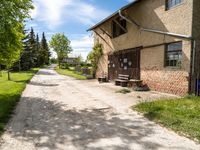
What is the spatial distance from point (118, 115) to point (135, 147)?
3207 mm

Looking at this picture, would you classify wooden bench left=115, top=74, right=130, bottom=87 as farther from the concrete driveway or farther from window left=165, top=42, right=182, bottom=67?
the concrete driveway

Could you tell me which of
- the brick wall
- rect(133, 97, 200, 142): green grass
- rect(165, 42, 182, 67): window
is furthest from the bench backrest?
rect(133, 97, 200, 142): green grass

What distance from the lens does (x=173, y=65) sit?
13.6m

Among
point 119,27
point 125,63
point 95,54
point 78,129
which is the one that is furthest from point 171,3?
point 95,54

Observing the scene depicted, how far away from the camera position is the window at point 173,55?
13.0 m

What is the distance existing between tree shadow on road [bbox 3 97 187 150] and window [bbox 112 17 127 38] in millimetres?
11423

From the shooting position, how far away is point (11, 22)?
10711 mm

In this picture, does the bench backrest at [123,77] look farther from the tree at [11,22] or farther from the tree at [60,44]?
the tree at [60,44]

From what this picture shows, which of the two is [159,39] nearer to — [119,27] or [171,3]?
[171,3]

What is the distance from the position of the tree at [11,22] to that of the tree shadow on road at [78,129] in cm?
337

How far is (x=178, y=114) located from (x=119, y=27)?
14.8 m

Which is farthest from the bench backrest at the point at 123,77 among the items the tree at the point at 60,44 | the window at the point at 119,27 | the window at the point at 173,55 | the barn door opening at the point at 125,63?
the tree at the point at 60,44

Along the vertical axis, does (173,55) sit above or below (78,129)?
above

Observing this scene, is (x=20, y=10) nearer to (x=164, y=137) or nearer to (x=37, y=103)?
(x=37, y=103)
